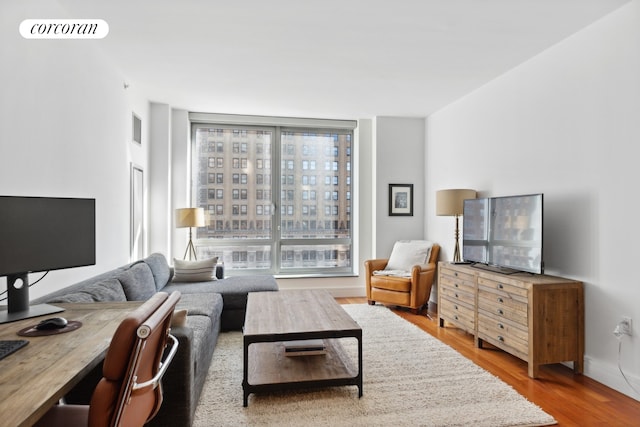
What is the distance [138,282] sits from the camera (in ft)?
10.00

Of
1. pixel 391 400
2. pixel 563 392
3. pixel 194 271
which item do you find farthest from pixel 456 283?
pixel 194 271

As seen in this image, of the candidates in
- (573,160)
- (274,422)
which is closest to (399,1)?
(573,160)

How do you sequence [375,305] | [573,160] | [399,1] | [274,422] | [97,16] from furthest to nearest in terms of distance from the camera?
[375,305]
[573,160]
[97,16]
[399,1]
[274,422]

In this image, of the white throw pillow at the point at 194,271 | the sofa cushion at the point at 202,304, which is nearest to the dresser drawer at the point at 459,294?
the sofa cushion at the point at 202,304

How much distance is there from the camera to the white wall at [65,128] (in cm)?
211

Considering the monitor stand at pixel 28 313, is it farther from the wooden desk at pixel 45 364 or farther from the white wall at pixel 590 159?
the white wall at pixel 590 159

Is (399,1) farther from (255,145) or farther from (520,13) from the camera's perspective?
(255,145)

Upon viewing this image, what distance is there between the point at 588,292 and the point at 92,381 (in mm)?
3402

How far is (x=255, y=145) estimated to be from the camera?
5578 mm

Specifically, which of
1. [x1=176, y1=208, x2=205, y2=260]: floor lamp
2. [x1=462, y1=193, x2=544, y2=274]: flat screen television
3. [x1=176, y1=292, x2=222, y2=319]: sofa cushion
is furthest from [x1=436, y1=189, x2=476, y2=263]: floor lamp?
[x1=176, y1=208, x2=205, y2=260]: floor lamp

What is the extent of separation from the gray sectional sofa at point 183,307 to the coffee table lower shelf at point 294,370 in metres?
0.21

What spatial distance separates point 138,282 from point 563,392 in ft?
10.9

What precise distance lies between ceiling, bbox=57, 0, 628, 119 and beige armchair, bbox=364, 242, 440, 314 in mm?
2161

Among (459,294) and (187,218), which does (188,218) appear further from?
(459,294)
